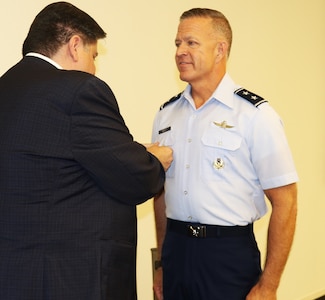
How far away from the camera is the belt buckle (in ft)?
4.78

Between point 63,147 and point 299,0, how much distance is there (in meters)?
2.45

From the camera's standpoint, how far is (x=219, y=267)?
4.73ft

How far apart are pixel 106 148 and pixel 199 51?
62cm

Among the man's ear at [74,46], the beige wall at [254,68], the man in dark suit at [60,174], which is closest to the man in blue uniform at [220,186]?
the man in dark suit at [60,174]

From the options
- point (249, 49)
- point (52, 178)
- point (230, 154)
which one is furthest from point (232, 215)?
point (249, 49)

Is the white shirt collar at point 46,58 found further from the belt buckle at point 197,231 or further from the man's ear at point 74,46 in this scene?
the belt buckle at point 197,231

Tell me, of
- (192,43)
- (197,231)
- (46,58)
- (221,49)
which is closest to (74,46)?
(46,58)

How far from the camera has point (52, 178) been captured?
117cm

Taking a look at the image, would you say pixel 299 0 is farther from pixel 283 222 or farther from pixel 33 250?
pixel 33 250

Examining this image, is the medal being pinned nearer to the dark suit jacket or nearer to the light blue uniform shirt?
the light blue uniform shirt

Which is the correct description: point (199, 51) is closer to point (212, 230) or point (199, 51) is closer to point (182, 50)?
point (182, 50)

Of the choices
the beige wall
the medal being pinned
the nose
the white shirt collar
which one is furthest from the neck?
the beige wall

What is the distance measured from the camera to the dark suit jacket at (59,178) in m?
1.15

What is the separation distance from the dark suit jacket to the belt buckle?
0.31 metres
